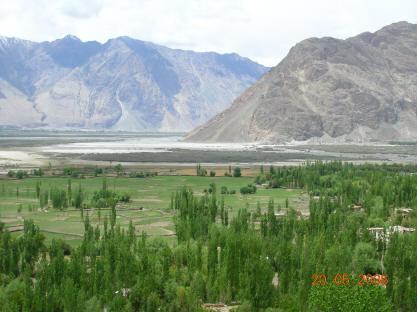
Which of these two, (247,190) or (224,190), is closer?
(224,190)

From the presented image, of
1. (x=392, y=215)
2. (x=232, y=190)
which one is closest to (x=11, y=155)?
(x=232, y=190)

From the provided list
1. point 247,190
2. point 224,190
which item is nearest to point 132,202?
point 224,190

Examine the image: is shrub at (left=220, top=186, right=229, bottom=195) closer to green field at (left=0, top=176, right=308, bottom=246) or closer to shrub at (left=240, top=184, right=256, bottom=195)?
green field at (left=0, top=176, right=308, bottom=246)

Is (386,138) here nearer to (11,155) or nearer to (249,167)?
(249,167)

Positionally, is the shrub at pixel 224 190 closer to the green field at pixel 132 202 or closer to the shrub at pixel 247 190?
the green field at pixel 132 202
